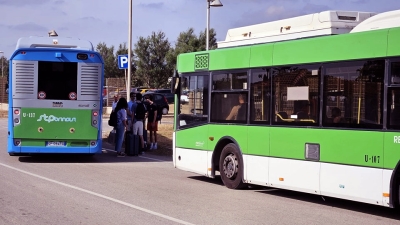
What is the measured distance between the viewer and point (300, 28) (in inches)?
490

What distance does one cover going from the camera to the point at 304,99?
38.2 ft

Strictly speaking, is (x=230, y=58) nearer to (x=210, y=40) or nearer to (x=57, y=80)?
(x=57, y=80)

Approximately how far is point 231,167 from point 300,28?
3230 millimetres

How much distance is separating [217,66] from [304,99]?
2974 millimetres

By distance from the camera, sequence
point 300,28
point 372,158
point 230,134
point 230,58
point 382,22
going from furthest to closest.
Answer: point 230,58, point 230,134, point 300,28, point 382,22, point 372,158

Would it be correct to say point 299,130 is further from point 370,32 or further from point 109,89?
point 109,89

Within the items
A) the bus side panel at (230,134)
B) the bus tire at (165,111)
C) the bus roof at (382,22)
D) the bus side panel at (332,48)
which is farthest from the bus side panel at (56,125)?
the bus tire at (165,111)

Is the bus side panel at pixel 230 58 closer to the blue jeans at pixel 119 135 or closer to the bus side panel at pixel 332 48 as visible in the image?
the bus side panel at pixel 332 48

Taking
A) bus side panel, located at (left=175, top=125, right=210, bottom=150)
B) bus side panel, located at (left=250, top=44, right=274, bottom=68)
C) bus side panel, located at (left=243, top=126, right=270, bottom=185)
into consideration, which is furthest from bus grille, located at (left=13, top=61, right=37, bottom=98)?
bus side panel, located at (left=243, top=126, right=270, bottom=185)


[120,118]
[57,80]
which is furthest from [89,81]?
[120,118]

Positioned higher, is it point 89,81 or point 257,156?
point 89,81

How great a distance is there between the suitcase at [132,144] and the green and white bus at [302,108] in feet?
18.4

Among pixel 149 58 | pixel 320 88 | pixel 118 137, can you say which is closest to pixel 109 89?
pixel 149 58

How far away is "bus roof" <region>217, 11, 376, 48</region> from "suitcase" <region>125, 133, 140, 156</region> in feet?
24.2
